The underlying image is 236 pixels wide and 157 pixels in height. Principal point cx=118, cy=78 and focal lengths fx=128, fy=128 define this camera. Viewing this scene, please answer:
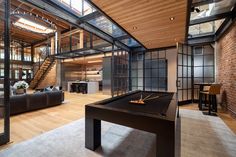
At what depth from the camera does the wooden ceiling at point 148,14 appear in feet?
8.99

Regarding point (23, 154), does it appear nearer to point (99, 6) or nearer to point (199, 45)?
point (99, 6)

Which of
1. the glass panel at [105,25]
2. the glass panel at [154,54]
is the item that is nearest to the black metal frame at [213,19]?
the glass panel at [154,54]

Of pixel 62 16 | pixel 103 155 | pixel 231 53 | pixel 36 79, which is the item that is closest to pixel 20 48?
pixel 36 79

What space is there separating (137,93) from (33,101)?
12.6 ft

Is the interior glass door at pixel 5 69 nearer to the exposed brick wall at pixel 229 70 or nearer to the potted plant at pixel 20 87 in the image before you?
the potted plant at pixel 20 87

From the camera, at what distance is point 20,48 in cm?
1279

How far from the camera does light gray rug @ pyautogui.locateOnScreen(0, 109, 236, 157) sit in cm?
216

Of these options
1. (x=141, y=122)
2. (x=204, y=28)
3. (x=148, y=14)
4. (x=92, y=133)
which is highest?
(x=204, y=28)

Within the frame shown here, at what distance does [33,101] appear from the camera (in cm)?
474

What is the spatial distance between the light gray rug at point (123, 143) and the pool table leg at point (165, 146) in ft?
2.02

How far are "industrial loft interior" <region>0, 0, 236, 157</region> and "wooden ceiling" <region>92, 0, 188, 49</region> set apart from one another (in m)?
0.02

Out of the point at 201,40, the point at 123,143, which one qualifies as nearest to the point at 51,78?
the point at 123,143

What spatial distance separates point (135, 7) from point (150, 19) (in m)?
0.73

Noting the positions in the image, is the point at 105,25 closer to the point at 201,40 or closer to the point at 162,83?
the point at 162,83
